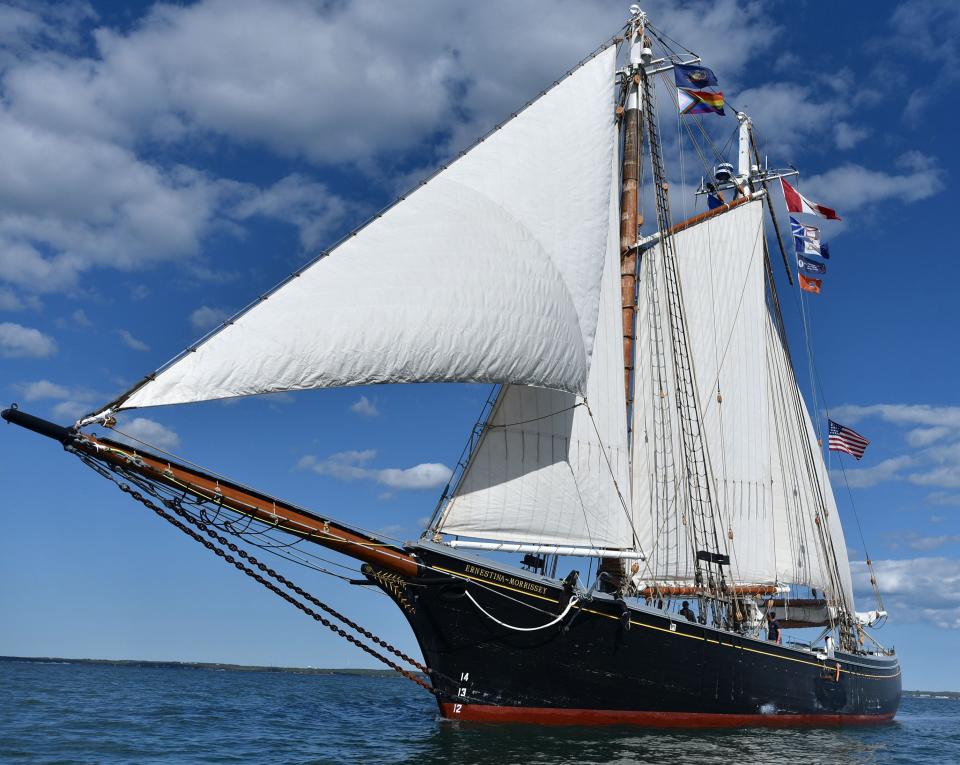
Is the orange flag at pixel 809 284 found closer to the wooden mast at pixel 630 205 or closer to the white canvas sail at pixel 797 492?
the white canvas sail at pixel 797 492

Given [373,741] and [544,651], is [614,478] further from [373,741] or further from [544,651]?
[373,741]

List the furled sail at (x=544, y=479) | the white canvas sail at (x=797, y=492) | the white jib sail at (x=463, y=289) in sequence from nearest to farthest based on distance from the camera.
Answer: the white jib sail at (x=463, y=289)
the furled sail at (x=544, y=479)
the white canvas sail at (x=797, y=492)

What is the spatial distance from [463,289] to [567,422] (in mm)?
6832

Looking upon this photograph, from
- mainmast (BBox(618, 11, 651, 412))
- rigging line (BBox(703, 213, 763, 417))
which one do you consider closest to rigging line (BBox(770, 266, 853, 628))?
rigging line (BBox(703, 213, 763, 417))

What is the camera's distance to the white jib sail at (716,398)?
32812mm

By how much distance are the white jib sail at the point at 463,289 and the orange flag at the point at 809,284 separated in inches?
648

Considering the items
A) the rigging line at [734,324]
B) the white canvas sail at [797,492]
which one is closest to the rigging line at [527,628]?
the rigging line at [734,324]

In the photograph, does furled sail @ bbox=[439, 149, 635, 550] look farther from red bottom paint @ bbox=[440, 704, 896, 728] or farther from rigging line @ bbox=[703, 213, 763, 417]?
rigging line @ bbox=[703, 213, 763, 417]

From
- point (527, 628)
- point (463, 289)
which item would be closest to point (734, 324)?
point (527, 628)

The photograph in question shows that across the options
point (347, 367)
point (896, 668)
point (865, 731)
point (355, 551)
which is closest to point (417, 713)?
point (355, 551)

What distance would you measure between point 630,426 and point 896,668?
2141cm

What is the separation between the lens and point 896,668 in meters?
43.2

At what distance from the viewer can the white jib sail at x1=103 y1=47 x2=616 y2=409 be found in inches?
681

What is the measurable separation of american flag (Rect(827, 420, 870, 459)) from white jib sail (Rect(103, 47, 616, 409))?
20.3 metres
